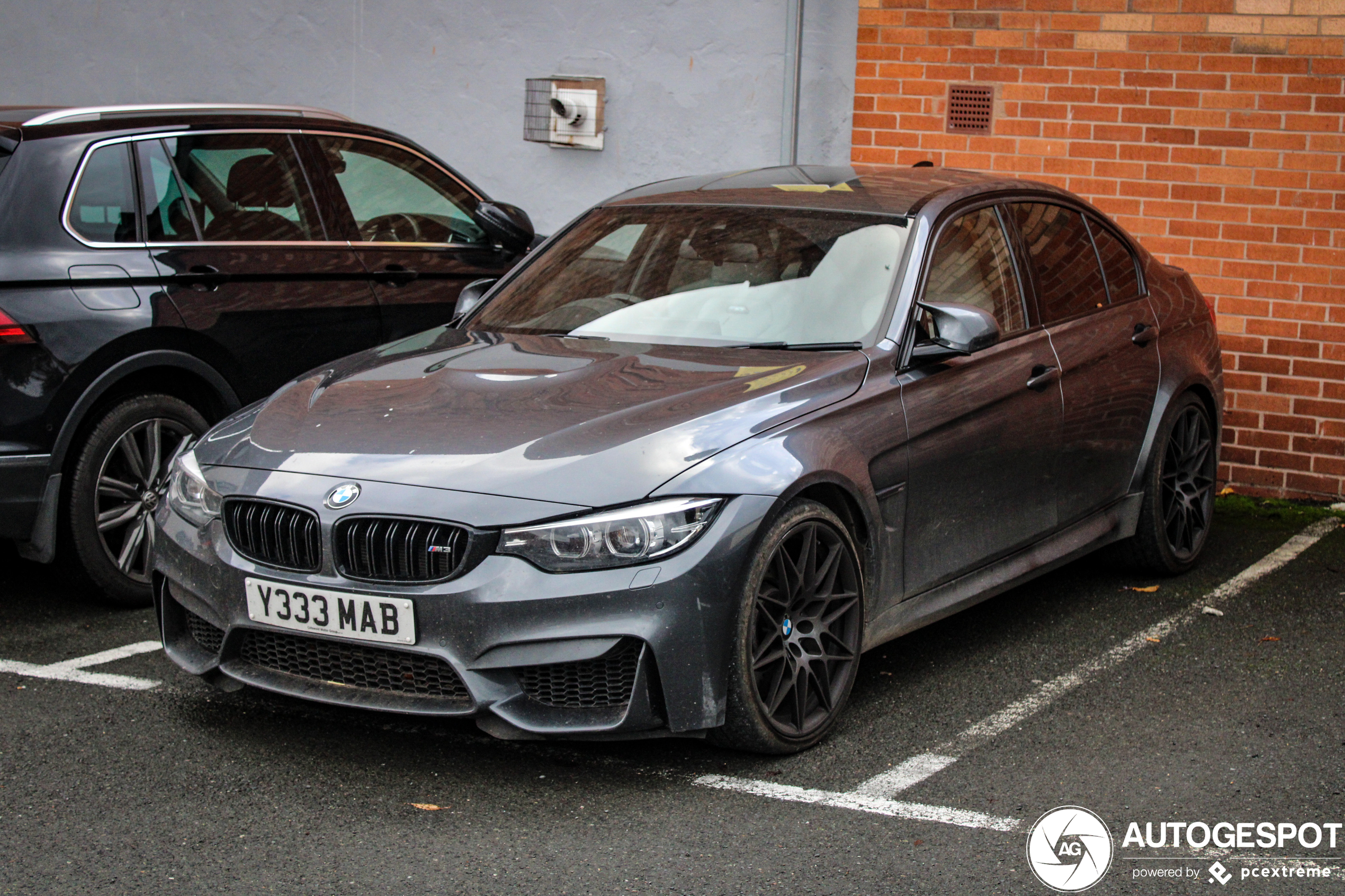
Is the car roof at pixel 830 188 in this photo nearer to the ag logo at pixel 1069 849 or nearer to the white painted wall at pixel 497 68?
the ag logo at pixel 1069 849

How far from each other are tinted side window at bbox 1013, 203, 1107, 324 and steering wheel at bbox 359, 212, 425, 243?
2.79 metres

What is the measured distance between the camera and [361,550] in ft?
12.7

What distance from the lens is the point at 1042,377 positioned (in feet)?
17.0

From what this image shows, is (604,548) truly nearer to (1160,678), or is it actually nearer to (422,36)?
(1160,678)

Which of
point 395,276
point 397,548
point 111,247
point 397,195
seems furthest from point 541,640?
point 397,195

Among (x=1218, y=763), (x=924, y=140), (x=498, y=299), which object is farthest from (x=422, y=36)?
(x=1218, y=763)

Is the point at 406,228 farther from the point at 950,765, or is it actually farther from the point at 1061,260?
the point at 950,765

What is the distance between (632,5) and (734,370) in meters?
5.60

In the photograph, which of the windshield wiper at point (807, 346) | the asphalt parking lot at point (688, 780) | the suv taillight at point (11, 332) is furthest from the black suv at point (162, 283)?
the windshield wiper at point (807, 346)

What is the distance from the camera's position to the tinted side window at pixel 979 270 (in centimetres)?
497

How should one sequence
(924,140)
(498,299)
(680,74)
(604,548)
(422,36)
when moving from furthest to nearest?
(422,36) < (680,74) < (924,140) < (498,299) < (604,548)

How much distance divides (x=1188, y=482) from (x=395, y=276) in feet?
11.5

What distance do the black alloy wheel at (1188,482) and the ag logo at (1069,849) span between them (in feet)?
8.21

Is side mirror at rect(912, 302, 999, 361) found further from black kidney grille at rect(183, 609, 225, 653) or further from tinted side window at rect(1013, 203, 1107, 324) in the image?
black kidney grille at rect(183, 609, 225, 653)
